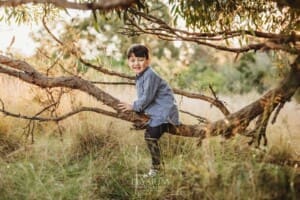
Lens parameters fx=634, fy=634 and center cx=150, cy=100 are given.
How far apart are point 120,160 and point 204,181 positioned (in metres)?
1.60

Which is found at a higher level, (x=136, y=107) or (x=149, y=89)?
(x=149, y=89)

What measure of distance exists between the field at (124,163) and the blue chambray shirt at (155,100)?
30 centimetres

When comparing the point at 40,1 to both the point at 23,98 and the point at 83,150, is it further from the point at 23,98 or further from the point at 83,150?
the point at 23,98

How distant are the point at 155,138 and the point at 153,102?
1.13ft

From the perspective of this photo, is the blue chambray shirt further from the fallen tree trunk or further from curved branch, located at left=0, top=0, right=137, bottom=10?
curved branch, located at left=0, top=0, right=137, bottom=10

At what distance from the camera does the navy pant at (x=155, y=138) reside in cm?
484

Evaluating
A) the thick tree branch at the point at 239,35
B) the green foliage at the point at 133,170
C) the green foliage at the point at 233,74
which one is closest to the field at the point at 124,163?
the green foliage at the point at 133,170

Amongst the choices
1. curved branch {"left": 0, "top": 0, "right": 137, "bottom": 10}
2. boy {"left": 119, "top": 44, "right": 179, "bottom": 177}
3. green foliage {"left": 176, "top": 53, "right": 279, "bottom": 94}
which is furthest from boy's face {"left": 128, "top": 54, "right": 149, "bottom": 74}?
green foliage {"left": 176, "top": 53, "right": 279, "bottom": 94}

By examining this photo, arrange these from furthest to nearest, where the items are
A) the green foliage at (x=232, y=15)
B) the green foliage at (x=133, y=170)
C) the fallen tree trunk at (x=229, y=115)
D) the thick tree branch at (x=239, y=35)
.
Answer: the green foliage at (x=232, y=15) → the fallen tree trunk at (x=229, y=115) → the thick tree branch at (x=239, y=35) → the green foliage at (x=133, y=170)

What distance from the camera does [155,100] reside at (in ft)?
16.8

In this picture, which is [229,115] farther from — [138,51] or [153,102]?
[138,51]

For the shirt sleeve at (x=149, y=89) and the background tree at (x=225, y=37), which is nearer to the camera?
the background tree at (x=225, y=37)

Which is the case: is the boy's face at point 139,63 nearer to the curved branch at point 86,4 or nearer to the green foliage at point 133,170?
the green foliage at point 133,170

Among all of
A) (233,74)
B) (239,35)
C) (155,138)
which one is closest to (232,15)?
(239,35)
